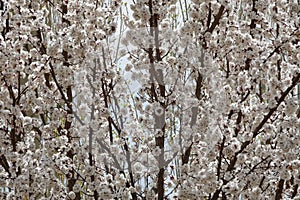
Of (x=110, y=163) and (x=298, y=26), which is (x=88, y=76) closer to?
(x=110, y=163)

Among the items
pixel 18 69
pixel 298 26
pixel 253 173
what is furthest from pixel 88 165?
pixel 298 26

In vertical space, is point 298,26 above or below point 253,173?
above

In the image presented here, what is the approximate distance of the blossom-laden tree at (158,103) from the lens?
188 cm

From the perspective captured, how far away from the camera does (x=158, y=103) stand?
1858mm

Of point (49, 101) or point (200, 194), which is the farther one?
point (49, 101)

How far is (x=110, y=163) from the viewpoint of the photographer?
6.88ft

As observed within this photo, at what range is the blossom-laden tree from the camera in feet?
6.18

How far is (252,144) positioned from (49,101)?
0.92 m

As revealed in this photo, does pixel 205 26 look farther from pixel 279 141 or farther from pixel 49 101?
pixel 49 101

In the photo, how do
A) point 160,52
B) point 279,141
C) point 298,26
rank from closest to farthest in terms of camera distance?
1. point 279,141
2. point 298,26
3. point 160,52

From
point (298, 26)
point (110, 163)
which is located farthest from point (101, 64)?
point (298, 26)


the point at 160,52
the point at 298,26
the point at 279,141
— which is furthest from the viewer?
the point at 160,52

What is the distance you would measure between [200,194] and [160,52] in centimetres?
63

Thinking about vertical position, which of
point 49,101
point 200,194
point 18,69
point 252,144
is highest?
point 18,69
